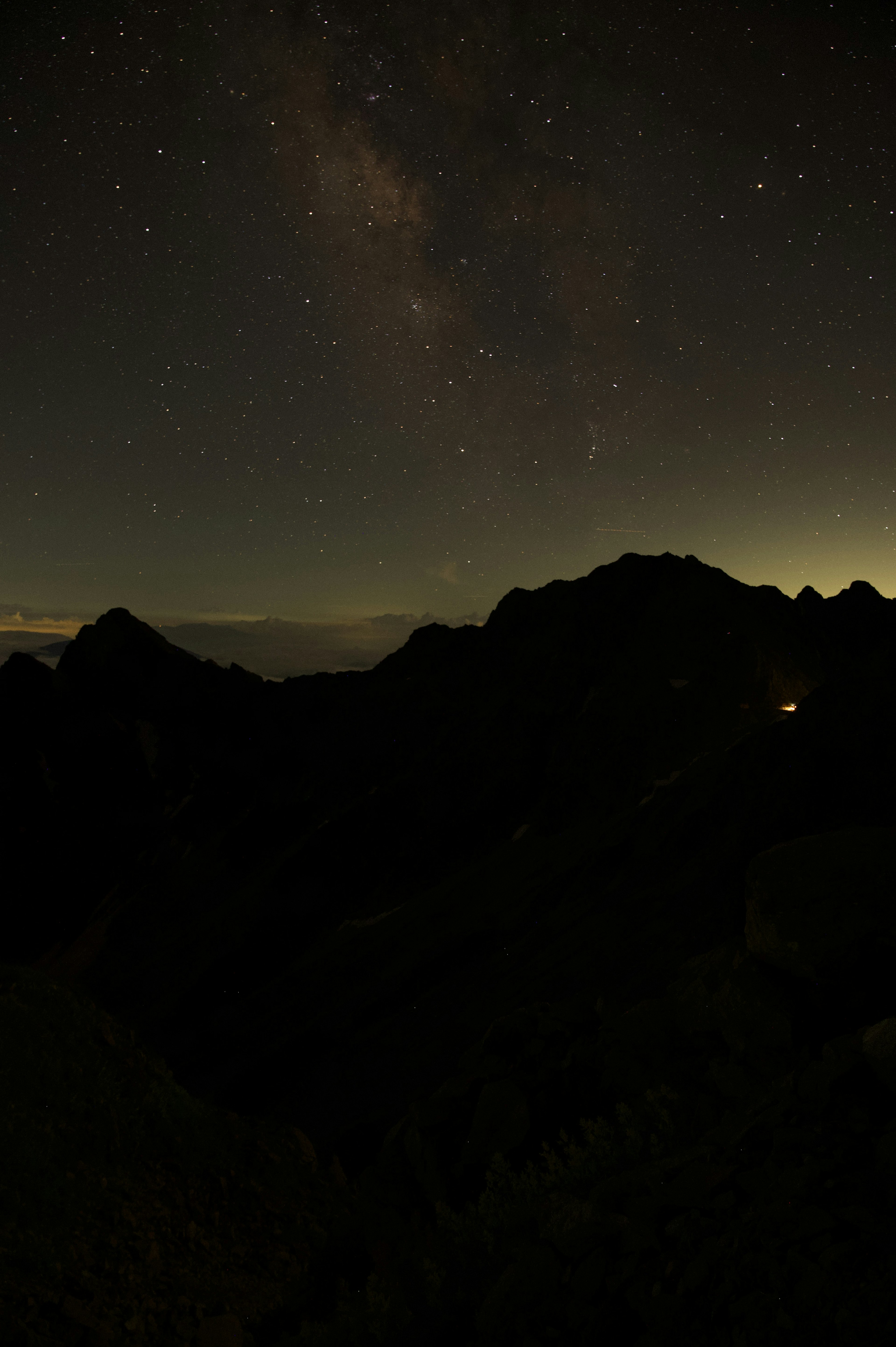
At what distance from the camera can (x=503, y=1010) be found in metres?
24.1

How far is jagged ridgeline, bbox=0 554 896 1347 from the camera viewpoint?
5191 millimetres

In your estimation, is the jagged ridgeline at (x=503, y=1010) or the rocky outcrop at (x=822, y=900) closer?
the jagged ridgeline at (x=503, y=1010)

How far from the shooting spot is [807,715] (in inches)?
1038

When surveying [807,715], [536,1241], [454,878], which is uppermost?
[807,715]

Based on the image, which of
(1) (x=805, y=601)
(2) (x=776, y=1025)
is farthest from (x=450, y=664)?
(2) (x=776, y=1025)

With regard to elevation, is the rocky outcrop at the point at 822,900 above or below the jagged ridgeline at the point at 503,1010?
above

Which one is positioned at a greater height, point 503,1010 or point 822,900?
point 822,900

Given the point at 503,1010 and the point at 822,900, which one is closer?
the point at 822,900

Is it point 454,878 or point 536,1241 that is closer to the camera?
point 536,1241

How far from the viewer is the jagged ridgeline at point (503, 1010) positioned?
204 inches

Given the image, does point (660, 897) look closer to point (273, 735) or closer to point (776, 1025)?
point (776, 1025)

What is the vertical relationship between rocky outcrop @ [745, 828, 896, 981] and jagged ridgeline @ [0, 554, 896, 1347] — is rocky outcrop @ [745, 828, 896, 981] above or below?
above

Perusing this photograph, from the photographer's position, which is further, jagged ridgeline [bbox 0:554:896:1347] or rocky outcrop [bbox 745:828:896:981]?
rocky outcrop [bbox 745:828:896:981]

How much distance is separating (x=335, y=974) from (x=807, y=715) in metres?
27.4
